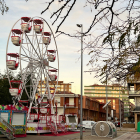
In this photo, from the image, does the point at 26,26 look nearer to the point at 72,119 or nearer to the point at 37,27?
the point at 37,27

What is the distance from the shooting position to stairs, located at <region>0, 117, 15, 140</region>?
888 inches

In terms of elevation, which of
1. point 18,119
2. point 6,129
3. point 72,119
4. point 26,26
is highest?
point 26,26

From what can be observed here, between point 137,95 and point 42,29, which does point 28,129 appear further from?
point 137,95

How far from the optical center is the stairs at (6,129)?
888 inches

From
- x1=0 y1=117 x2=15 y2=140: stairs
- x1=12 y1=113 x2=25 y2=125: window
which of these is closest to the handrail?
x1=0 y1=117 x2=15 y2=140: stairs

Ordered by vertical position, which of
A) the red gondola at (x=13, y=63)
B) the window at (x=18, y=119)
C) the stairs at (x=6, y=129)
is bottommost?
the stairs at (x=6, y=129)

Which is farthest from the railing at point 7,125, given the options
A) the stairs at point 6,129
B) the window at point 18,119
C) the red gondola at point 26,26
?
the red gondola at point 26,26

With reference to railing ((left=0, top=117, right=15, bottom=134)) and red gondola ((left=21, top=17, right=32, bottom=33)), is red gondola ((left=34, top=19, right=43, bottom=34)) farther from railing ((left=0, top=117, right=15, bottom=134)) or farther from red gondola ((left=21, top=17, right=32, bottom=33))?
railing ((left=0, top=117, right=15, bottom=134))

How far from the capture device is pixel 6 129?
75.8 feet

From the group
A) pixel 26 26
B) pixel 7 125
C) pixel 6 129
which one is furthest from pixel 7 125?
pixel 26 26

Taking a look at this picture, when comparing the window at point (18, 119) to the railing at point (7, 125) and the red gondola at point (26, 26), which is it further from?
the red gondola at point (26, 26)

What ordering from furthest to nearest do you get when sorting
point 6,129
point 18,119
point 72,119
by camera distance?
point 72,119 < point 18,119 < point 6,129

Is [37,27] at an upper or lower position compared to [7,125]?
upper

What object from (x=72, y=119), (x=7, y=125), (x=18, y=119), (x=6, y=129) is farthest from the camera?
(x=72, y=119)
